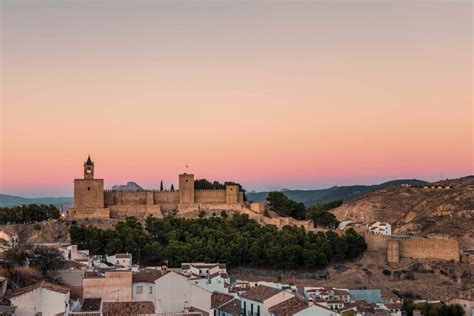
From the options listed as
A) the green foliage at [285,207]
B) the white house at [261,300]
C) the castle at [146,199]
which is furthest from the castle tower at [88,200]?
the white house at [261,300]

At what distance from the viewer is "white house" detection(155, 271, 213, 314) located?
914 inches

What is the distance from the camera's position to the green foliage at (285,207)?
61.7 m

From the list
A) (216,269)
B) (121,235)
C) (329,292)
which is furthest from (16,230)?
(329,292)

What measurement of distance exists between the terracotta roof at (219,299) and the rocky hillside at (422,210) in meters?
35.5

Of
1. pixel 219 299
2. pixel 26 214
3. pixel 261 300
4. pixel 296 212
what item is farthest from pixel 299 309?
pixel 296 212

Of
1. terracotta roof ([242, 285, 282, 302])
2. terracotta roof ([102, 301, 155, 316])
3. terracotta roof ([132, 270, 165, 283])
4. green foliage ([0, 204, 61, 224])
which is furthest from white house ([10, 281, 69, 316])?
green foliage ([0, 204, 61, 224])

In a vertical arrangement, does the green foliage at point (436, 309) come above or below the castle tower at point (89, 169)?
below

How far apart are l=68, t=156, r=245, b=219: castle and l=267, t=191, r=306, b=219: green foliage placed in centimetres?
410

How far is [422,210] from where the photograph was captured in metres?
72.9

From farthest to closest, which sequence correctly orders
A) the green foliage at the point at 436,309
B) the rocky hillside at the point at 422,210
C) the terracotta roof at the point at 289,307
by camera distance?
the rocky hillside at the point at 422,210, the green foliage at the point at 436,309, the terracotta roof at the point at 289,307

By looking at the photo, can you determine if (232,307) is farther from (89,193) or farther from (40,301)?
(89,193)

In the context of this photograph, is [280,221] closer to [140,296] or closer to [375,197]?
[375,197]

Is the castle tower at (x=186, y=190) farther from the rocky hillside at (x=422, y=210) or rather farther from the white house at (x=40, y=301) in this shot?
the white house at (x=40, y=301)

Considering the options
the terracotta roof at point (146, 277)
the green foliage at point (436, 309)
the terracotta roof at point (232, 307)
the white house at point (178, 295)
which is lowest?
the green foliage at point (436, 309)
